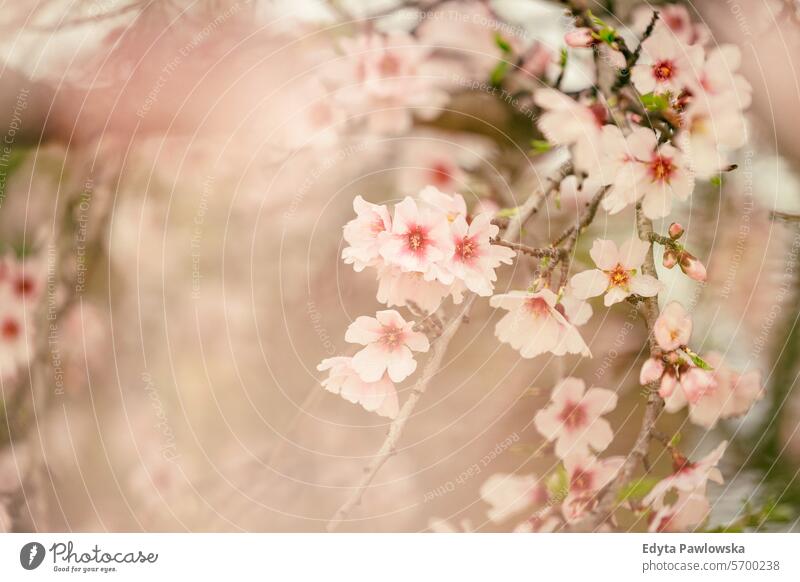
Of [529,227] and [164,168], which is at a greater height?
[164,168]

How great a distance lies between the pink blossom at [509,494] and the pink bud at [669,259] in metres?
0.22

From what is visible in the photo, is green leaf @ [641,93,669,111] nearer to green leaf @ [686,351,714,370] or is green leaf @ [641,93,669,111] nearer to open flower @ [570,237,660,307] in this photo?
open flower @ [570,237,660,307]

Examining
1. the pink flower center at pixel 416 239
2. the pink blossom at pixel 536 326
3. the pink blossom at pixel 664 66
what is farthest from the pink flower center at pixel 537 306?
the pink blossom at pixel 664 66

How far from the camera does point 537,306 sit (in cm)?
52

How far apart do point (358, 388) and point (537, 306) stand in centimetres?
17

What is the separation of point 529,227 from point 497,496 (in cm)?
24

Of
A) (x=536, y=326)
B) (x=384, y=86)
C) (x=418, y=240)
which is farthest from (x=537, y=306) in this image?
(x=384, y=86)

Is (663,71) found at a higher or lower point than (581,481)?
higher

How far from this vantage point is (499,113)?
0.52 meters

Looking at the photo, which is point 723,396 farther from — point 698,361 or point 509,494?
point 509,494

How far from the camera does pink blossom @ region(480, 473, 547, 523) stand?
535 millimetres
